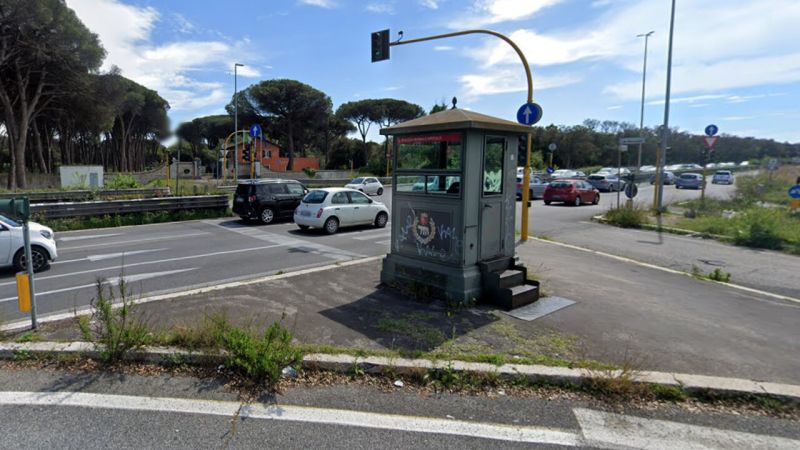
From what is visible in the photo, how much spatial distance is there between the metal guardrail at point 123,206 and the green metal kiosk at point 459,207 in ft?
42.5

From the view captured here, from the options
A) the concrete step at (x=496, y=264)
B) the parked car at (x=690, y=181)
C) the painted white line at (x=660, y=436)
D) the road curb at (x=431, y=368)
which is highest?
the parked car at (x=690, y=181)

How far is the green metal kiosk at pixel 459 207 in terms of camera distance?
567 cm

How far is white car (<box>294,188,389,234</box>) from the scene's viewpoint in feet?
44.4

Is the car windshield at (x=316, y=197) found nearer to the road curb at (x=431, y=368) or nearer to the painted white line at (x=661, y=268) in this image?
the painted white line at (x=661, y=268)

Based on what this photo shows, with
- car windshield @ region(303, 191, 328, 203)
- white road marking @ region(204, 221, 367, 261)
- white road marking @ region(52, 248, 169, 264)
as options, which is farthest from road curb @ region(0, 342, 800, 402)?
car windshield @ region(303, 191, 328, 203)

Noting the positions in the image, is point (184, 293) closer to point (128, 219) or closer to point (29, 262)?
point (29, 262)

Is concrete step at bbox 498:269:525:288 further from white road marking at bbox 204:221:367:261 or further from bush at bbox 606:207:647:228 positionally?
bush at bbox 606:207:647:228

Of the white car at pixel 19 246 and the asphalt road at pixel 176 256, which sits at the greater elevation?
the white car at pixel 19 246

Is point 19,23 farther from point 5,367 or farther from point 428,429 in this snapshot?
point 428,429

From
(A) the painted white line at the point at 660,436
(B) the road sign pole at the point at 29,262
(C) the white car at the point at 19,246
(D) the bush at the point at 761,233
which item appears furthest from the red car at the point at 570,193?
(B) the road sign pole at the point at 29,262

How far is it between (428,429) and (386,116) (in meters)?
65.8

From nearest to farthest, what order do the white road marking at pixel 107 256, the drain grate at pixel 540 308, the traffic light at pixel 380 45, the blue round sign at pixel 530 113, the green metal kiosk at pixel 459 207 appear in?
the drain grate at pixel 540 308
the green metal kiosk at pixel 459 207
the white road marking at pixel 107 256
the blue round sign at pixel 530 113
the traffic light at pixel 380 45

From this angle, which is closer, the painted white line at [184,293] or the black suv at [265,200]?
the painted white line at [184,293]

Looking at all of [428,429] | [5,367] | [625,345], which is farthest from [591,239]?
[5,367]
